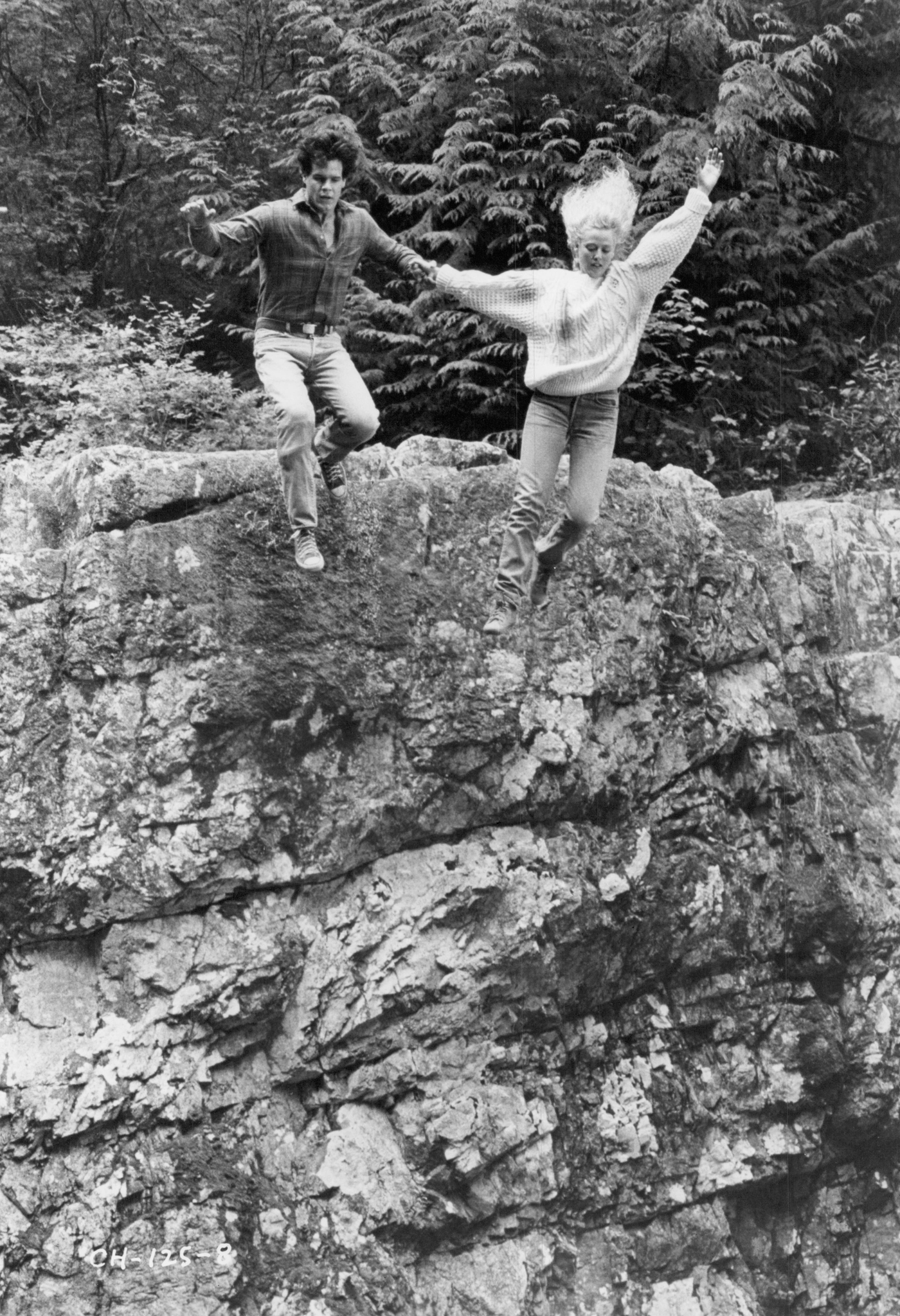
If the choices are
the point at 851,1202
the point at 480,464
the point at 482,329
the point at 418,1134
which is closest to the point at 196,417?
the point at 482,329

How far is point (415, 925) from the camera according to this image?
6.90 metres

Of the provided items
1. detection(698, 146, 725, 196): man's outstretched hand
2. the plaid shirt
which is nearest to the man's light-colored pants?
the plaid shirt

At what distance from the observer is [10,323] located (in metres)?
12.2

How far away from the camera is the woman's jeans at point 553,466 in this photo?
6.41 meters

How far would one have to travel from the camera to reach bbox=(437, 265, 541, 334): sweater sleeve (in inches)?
252

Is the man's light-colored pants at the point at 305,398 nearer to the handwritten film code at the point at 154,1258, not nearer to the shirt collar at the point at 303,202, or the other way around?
the shirt collar at the point at 303,202

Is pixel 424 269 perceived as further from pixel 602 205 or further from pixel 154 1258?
pixel 154 1258

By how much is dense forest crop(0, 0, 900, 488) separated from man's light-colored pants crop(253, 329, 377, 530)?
12.1ft

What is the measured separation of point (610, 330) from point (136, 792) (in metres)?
3.46

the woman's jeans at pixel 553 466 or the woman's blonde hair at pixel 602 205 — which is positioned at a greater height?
the woman's blonde hair at pixel 602 205

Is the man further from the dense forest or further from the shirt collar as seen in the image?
the dense forest

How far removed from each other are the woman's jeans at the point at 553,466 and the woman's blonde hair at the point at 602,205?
2.72ft

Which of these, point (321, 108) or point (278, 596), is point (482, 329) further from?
point (278, 596)

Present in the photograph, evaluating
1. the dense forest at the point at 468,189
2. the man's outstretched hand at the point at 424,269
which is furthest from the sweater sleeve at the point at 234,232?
the dense forest at the point at 468,189
